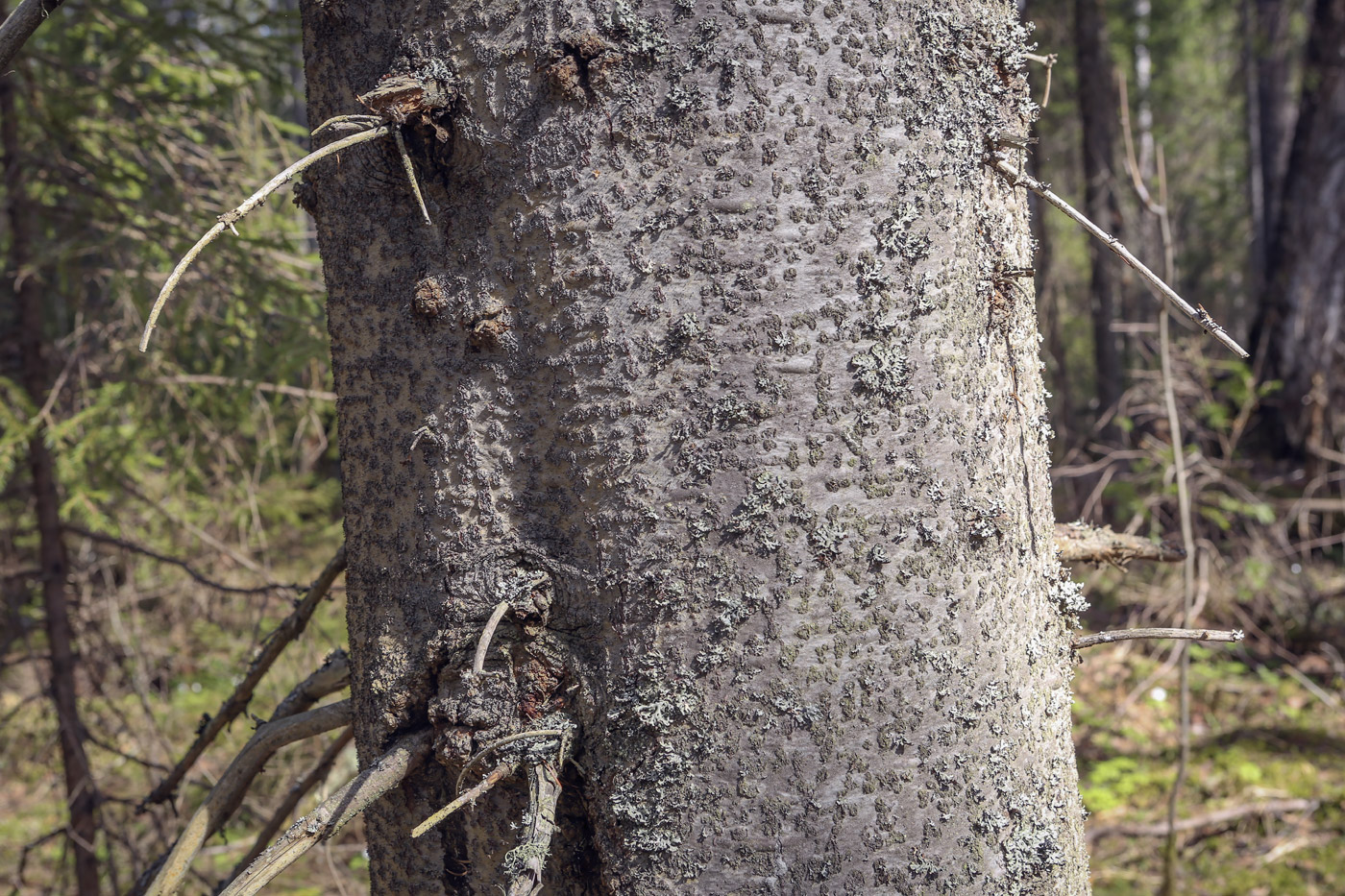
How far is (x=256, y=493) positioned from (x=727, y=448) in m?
3.63

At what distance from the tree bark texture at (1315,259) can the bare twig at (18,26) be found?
6.99m

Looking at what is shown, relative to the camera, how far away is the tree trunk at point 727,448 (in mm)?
813

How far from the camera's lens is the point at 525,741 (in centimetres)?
87

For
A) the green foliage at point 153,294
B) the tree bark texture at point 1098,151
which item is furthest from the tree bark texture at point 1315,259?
the green foliage at point 153,294

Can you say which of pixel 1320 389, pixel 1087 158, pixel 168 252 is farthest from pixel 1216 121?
pixel 168 252

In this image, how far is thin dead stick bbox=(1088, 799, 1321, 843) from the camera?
3736 millimetres

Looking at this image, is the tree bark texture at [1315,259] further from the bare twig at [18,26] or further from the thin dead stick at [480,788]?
the bare twig at [18,26]

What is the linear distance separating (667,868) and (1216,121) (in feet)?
82.3

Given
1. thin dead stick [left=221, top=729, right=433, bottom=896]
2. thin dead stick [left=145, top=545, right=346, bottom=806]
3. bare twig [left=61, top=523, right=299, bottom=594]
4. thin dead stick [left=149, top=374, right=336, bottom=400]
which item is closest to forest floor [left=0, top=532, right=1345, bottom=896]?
bare twig [left=61, top=523, right=299, bottom=594]

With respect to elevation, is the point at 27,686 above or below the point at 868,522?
below

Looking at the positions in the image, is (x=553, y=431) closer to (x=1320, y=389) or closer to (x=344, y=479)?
(x=344, y=479)

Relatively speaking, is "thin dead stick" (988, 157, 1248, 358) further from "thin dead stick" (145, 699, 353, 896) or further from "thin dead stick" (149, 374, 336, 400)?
"thin dead stick" (149, 374, 336, 400)

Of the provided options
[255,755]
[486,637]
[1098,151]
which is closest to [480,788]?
[486,637]

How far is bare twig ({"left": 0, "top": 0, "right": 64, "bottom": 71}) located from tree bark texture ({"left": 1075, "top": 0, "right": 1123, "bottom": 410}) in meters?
7.46
